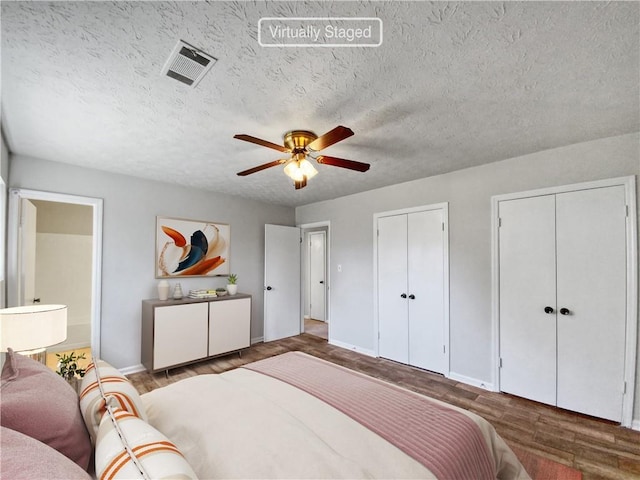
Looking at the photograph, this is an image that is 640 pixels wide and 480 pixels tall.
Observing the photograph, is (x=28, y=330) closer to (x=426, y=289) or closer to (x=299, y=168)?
(x=299, y=168)

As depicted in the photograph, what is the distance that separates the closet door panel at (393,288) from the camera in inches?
149

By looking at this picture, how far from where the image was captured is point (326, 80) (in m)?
1.64

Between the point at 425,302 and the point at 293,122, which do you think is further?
the point at 425,302

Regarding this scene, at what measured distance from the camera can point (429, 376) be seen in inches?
133

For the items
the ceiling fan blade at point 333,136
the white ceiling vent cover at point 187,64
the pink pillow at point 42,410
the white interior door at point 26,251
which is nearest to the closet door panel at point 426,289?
the ceiling fan blade at point 333,136

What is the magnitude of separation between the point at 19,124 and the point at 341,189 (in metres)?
3.32

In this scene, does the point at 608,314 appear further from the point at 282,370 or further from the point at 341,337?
the point at 341,337

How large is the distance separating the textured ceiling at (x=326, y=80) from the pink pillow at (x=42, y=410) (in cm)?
147

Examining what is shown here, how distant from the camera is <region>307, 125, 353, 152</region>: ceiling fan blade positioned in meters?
1.66

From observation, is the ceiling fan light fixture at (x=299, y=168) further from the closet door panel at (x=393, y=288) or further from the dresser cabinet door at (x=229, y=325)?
the dresser cabinet door at (x=229, y=325)

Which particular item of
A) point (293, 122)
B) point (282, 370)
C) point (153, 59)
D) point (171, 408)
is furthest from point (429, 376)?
point (153, 59)

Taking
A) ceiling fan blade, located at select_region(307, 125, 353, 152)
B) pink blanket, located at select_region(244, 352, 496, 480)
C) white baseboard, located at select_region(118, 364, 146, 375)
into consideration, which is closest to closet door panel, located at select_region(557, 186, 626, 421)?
pink blanket, located at select_region(244, 352, 496, 480)

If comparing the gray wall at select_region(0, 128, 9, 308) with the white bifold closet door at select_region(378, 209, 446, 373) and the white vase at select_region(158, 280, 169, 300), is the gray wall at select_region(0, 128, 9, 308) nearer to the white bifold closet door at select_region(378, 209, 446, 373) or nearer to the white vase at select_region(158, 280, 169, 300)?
the white vase at select_region(158, 280, 169, 300)

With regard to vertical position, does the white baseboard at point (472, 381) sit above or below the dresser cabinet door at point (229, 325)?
below
